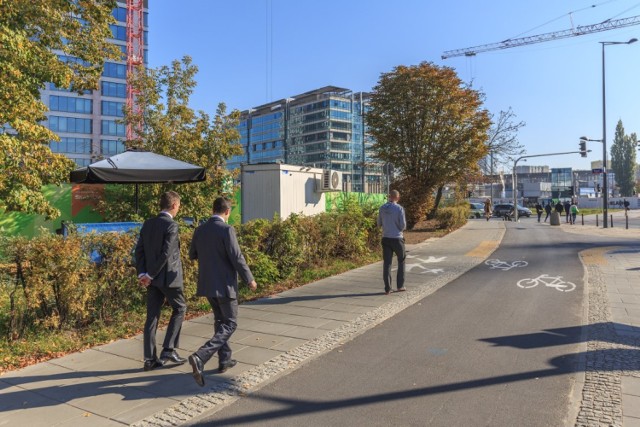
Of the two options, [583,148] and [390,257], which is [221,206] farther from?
[583,148]

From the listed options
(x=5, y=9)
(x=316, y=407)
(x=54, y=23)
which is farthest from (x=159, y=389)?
(x=54, y=23)

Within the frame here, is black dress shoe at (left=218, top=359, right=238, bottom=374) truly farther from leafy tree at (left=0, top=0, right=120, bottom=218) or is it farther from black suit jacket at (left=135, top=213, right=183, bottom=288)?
leafy tree at (left=0, top=0, right=120, bottom=218)

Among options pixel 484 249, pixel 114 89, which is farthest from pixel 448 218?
pixel 114 89

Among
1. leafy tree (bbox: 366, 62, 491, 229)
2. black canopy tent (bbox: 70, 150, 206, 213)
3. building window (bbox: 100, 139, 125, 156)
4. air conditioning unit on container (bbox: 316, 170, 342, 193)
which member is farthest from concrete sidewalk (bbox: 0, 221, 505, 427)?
building window (bbox: 100, 139, 125, 156)

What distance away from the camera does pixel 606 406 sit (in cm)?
386

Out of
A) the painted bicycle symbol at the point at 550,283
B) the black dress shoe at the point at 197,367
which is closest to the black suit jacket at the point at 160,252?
the black dress shoe at the point at 197,367

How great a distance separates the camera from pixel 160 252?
4.74 meters

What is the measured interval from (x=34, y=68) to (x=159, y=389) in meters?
6.86

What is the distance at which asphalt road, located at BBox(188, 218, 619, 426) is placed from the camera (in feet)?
12.3

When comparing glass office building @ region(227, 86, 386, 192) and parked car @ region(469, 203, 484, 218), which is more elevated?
glass office building @ region(227, 86, 386, 192)

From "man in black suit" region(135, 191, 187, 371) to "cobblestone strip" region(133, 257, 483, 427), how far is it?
83 centimetres

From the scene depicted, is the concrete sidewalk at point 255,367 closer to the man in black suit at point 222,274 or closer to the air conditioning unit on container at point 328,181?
the man in black suit at point 222,274

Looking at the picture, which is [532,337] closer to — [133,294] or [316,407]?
[316,407]

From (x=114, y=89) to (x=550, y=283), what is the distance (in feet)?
245
